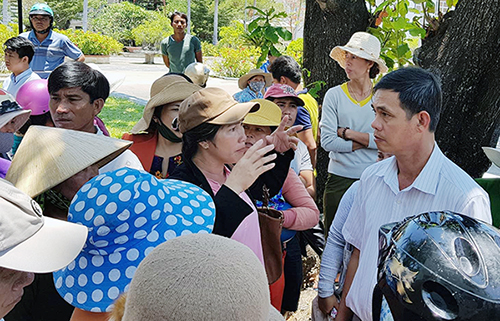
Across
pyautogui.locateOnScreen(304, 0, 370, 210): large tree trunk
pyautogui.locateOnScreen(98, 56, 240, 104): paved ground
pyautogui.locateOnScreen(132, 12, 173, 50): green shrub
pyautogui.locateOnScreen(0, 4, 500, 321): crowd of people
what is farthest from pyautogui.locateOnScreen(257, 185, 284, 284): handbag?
pyautogui.locateOnScreen(132, 12, 173, 50): green shrub

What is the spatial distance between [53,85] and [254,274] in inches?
90.7

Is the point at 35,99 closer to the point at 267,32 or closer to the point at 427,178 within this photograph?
the point at 267,32

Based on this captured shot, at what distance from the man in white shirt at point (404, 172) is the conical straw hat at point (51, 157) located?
3.91 feet

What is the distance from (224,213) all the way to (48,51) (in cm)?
577

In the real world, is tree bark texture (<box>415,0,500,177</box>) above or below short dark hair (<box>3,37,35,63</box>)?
above

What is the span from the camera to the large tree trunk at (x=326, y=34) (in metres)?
4.80

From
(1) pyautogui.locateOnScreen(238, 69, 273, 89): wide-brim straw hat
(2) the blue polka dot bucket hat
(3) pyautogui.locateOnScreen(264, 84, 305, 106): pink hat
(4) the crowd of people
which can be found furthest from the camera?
(1) pyautogui.locateOnScreen(238, 69, 273, 89): wide-brim straw hat

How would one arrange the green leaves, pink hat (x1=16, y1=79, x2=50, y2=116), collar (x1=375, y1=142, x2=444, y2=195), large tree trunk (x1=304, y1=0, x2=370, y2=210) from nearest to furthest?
collar (x1=375, y1=142, x2=444, y2=195) < pink hat (x1=16, y1=79, x2=50, y2=116) < large tree trunk (x1=304, y1=0, x2=370, y2=210) < the green leaves

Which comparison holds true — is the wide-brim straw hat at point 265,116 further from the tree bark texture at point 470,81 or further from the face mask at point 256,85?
the face mask at point 256,85

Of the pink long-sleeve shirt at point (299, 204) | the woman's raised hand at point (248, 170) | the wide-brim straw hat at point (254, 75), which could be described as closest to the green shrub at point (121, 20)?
the wide-brim straw hat at point (254, 75)

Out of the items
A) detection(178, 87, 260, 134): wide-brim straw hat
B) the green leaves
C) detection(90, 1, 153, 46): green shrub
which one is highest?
the green leaves

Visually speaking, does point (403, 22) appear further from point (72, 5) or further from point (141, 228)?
point (72, 5)

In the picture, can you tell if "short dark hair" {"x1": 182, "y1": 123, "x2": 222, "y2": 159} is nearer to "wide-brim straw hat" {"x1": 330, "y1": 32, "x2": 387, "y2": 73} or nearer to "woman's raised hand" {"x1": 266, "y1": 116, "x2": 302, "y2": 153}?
"woman's raised hand" {"x1": 266, "y1": 116, "x2": 302, "y2": 153}

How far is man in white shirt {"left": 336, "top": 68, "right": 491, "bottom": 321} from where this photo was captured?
6.78ft
